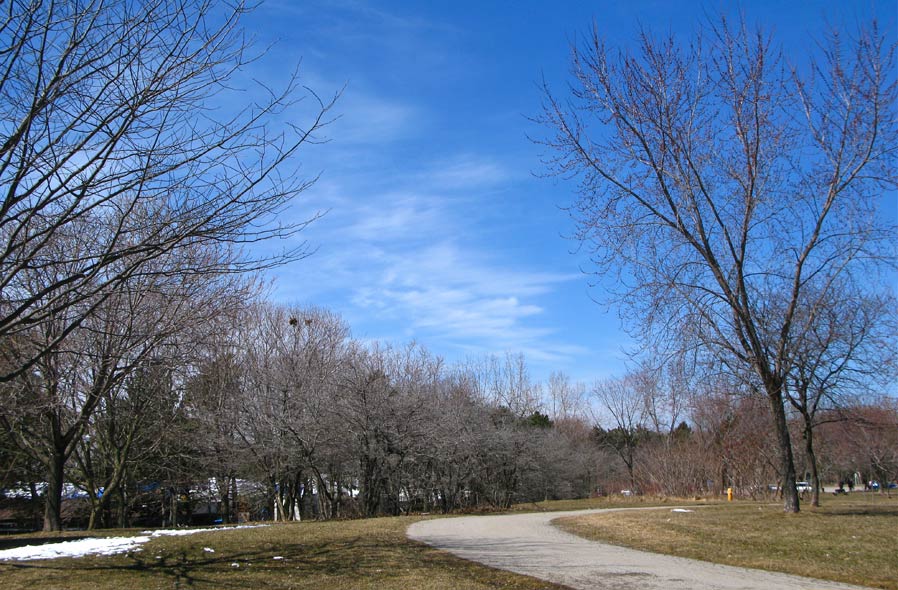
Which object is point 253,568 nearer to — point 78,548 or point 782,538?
point 78,548

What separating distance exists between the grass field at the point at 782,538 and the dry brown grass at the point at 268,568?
3.66 meters

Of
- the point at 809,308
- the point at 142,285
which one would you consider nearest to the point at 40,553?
the point at 142,285

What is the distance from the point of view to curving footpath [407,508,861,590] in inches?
311

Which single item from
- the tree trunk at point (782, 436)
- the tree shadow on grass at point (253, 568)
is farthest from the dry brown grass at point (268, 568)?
the tree trunk at point (782, 436)

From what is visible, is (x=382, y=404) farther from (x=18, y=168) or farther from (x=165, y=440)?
(x=18, y=168)

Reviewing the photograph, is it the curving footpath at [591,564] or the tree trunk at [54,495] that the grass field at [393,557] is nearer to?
the curving footpath at [591,564]

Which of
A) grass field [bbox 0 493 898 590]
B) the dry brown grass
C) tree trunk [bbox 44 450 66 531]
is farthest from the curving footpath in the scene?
tree trunk [bbox 44 450 66 531]

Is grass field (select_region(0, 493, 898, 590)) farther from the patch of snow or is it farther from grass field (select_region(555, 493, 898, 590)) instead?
the patch of snow

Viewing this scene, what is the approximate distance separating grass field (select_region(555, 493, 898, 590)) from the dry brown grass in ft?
12.0

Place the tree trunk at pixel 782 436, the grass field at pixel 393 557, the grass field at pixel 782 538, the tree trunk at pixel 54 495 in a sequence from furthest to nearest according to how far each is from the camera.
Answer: the tree trunk at pixel 54 495, the tree trunk at pixel 782 436, the grass field at pixel 782 538, the grass field at pixel 393 557

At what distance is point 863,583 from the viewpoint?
7.98 metres

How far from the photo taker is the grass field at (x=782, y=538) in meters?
9.03

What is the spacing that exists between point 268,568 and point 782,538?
27.1 feet

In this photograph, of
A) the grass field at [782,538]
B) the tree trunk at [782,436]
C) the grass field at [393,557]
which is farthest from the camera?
the tree trunk at [782,436]
